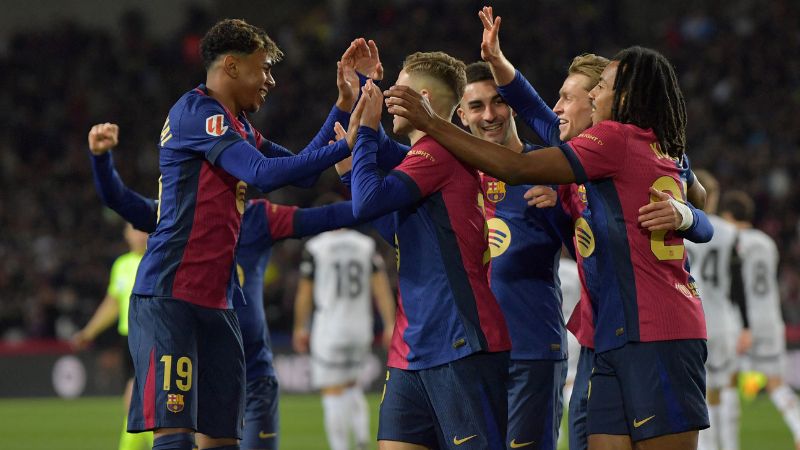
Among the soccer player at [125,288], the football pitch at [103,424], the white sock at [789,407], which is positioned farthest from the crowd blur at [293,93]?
the soccer player at [125,288]

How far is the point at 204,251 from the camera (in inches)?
196

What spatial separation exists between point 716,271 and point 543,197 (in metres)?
5.15

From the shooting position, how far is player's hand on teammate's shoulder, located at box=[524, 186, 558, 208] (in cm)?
507

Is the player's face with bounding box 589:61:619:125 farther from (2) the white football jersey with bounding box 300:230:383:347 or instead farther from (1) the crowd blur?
(1) the crowd blur

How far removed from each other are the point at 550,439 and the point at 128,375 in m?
6.39

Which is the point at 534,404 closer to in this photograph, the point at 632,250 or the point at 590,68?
the point at 632,250

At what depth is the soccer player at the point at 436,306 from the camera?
452cm

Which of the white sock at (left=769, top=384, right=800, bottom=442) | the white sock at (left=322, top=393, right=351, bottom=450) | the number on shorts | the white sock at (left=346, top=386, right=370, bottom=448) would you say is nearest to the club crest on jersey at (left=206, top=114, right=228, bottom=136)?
the number on shorts

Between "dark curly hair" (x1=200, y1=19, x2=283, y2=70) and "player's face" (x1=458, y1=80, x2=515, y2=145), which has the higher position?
"dark curly hair" (x1=200, y1=19, x2=283, y2=70)

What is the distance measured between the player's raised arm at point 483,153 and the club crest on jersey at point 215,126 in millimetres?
772

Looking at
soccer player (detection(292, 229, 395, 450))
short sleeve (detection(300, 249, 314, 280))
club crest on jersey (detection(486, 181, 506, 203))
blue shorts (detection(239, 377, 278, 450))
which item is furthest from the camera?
short sleeve (detection(300, 249, 314, 280))

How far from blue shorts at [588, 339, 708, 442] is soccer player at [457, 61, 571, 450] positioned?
113 cm

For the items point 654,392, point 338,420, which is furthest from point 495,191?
point 338,420

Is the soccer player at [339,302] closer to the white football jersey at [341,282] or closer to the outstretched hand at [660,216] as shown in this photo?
the white football jersey at [341,282]
